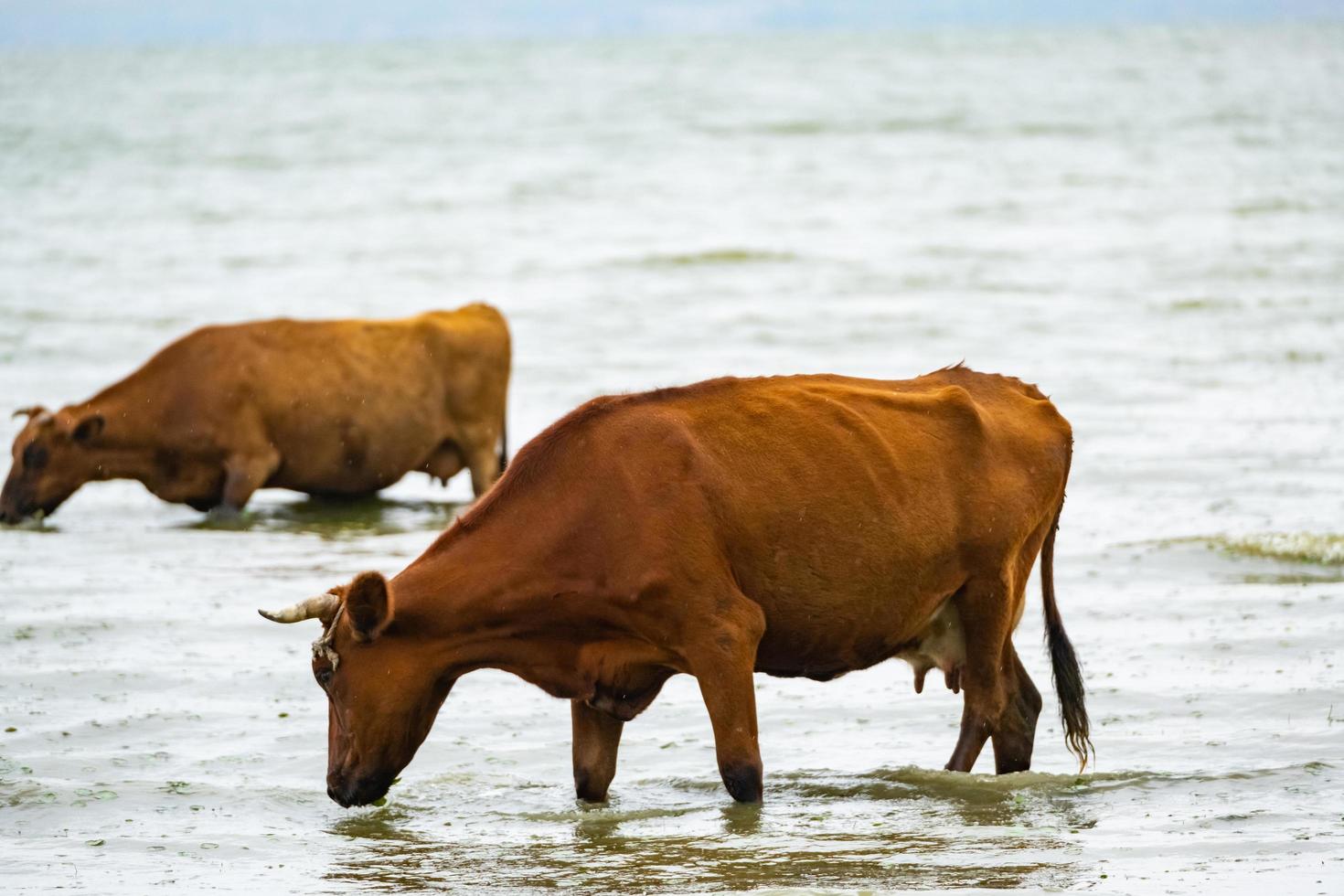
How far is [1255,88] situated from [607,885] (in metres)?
67.5

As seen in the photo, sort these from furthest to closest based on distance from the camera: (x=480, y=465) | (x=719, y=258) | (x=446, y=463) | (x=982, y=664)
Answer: (x=719, y=258) < (x=446, y=463) < (x=480, y=465) < (x=982, y=664)

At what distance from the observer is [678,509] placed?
650cm

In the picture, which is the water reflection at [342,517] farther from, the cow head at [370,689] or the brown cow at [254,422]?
the cow head at [370,689]

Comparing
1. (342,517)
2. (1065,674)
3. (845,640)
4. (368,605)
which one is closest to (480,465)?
(342,517)

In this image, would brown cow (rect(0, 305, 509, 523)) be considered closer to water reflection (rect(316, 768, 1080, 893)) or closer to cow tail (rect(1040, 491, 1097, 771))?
water reflection (rect(316, 768, 1080, 893))

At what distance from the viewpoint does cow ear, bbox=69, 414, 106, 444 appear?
13539mm

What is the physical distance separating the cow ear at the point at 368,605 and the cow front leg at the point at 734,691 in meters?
1.03

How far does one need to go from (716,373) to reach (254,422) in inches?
254

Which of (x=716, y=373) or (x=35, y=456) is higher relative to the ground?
(x=716, y=373)

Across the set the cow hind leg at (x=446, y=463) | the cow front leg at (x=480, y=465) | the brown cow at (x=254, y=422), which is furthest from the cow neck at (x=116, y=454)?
the cow front leg at (x=480, y=465)

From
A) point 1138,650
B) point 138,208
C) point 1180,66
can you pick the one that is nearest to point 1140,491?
point 1138,650

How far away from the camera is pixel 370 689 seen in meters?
6.70

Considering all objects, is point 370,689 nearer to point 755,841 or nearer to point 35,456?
point 755,841

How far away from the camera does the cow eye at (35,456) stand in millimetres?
13586
